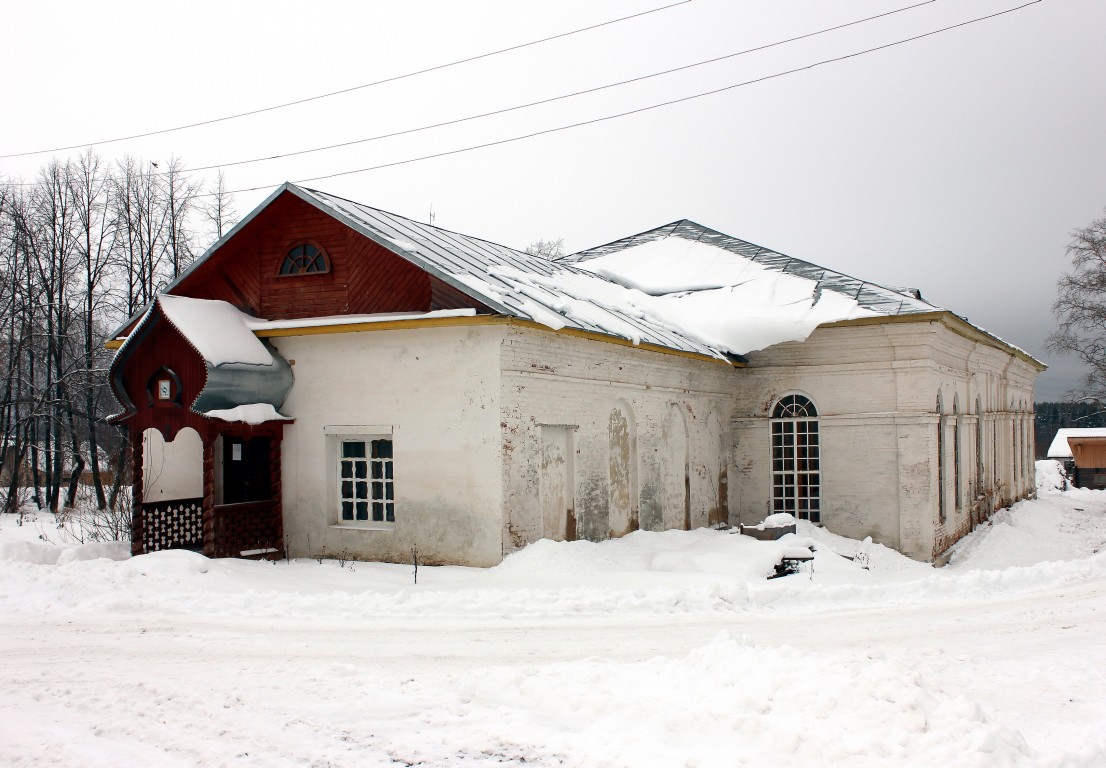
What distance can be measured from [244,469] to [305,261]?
3.81 metres

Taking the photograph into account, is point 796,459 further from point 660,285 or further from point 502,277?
point 502,277

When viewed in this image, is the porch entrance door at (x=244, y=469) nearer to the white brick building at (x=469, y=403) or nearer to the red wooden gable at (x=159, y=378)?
the white brick building at (x=469, y=403)

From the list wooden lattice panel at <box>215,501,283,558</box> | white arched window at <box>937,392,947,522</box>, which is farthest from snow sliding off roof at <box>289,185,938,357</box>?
wooden lattice panel at <box>215,501,283,558</box>

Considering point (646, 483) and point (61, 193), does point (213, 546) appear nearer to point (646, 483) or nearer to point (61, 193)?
point (646, 483)

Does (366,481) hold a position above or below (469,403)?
below

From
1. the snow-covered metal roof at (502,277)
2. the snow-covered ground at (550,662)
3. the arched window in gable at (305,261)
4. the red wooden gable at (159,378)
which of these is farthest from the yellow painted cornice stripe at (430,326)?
the snow-covered ground at (550,662)

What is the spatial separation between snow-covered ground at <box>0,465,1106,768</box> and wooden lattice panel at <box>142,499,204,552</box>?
1.74 ft

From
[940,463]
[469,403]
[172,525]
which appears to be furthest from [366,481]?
[940,463]

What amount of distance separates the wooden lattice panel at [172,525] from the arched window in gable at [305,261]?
12.5 ft

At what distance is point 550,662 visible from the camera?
25.1 feet

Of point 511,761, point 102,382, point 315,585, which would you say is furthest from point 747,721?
point 102,382

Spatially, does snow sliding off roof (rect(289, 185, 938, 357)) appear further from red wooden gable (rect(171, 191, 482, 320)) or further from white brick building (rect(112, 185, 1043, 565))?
red wooden gable (rect(171, 191, 482, 320))

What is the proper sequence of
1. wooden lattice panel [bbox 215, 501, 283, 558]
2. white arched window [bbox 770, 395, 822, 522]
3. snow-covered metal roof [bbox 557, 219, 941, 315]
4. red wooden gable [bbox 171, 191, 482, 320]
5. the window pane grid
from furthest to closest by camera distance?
white arched window [bbox 770, 395, 822, 522]
snow-covered metal roof [bbox 557, 219, 941, 315]
the window pane grid
red wooden gable [bbox 171, 191, 482, 320]
wooden lattice panel [bbox 215, 501, 283, 558]

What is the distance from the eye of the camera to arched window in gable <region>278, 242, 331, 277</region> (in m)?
13.6
